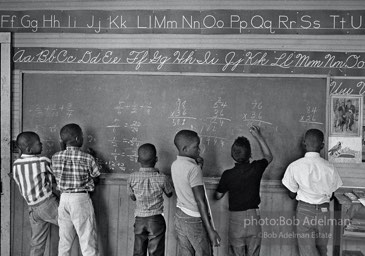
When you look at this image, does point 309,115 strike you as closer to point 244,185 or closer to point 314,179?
point 314,179

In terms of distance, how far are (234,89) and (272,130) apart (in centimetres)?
55

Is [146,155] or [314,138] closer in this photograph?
[146,155]

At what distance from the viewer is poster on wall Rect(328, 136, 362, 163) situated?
3850 millimetres

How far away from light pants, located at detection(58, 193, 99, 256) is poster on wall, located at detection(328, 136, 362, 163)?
239 cm

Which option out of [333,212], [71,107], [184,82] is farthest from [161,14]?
[333,212]

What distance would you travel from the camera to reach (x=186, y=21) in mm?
3986

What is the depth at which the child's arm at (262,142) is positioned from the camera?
12.1ft

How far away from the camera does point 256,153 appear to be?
3.93m

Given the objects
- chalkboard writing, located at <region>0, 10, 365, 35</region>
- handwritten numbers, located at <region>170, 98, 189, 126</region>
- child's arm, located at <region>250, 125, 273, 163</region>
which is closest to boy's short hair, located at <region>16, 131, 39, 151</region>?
chalkboard writing, located at <region>0, 10, 365, 35</region>

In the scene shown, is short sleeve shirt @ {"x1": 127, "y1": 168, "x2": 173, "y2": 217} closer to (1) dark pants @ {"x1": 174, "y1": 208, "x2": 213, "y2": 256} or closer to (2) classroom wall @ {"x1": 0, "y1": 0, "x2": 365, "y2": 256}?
(1) dark pants @ {"x1": 174, "y1": 208, "x2": 213, "y2": 256}

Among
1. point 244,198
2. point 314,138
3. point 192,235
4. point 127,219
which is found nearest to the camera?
point 192,235

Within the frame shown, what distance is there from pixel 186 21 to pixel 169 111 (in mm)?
909

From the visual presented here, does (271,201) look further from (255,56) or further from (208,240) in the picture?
(255,56)

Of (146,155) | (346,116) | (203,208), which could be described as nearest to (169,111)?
(146,155)
